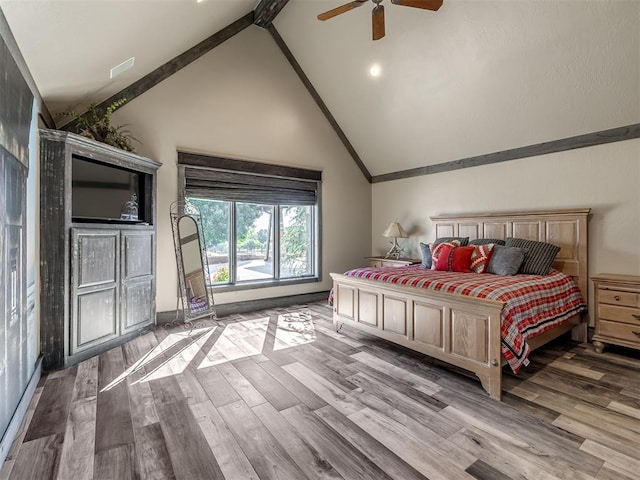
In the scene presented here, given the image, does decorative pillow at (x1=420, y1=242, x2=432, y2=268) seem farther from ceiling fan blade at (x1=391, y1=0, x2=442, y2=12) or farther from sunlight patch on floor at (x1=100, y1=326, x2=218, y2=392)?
sunlight patch on floor at (x1=100, y1=326, x2=218, y2=392)

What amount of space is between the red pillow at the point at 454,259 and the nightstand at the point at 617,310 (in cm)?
118

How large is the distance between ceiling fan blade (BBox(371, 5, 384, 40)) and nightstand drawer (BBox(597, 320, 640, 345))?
3.52 meters

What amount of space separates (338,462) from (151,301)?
3093mm

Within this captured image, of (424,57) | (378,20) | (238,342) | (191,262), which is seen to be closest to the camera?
(378,20)

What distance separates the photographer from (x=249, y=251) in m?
5.01

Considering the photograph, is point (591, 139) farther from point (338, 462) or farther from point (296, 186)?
point (338, 462)

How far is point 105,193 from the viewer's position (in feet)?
11.0

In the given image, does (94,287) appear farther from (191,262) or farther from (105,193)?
(191,262)

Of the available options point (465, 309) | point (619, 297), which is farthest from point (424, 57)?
point (619, 297)

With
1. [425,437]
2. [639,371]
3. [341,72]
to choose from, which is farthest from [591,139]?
[425,437]

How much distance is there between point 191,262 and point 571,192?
4.74 metres

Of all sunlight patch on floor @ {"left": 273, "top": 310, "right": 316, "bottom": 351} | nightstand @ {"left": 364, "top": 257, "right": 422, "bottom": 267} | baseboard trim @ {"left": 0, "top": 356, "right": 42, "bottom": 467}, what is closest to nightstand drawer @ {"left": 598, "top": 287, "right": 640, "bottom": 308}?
nightstand @ {"left": 364, "top": 257, "right": 422, "bottom": 267}

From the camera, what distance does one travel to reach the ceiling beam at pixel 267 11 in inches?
168

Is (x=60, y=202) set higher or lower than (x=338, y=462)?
higher
